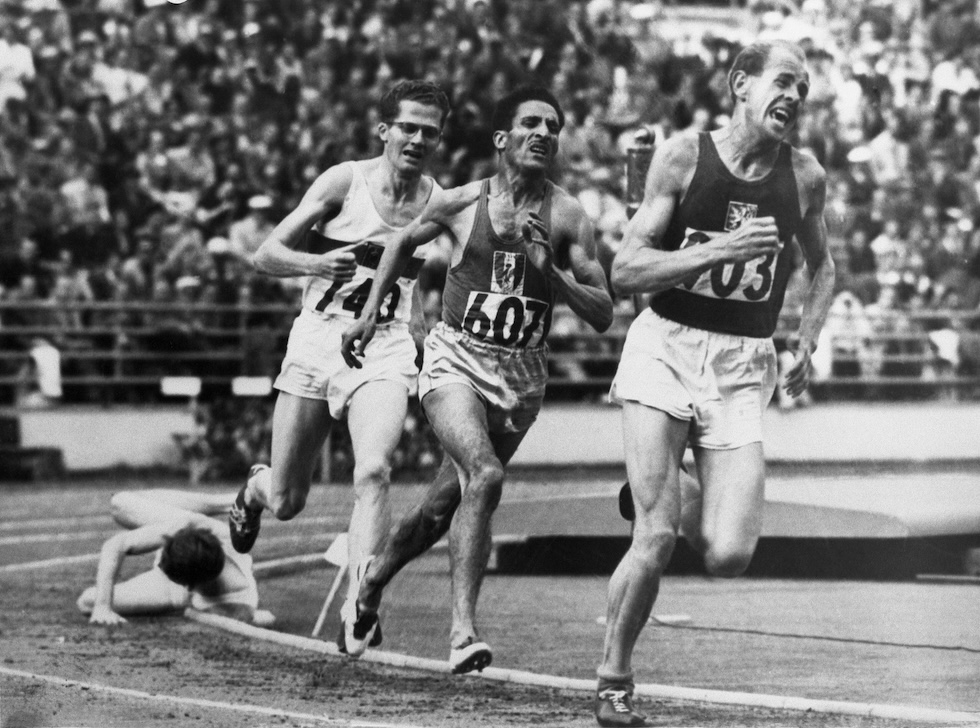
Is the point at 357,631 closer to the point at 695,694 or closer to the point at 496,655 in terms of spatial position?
the point at 496,655

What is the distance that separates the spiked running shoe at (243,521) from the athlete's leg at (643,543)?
3.25 metres

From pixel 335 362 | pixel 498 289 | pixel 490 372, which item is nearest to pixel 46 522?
pixel 335 362

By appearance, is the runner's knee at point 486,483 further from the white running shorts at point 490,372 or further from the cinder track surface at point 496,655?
the cinder track surface at point 496,655

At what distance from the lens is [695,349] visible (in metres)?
6.73

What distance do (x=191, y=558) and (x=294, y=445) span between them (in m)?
1.29

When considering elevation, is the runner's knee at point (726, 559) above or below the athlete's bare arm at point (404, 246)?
below

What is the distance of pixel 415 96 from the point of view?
8.20m

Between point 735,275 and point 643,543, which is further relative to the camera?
point 735,275

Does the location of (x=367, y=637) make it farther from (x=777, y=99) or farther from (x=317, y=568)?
(x=317, y=568)

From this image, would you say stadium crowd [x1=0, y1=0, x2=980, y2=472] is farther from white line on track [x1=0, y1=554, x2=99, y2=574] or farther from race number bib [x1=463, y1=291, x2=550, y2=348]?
race number bib [x1=463, y1=291, x2=550, y2=348]

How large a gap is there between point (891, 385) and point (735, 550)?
14735 millimetres

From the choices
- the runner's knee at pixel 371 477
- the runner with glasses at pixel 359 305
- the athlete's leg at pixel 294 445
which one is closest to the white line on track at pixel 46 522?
the athlete's leg at pixel 294 445

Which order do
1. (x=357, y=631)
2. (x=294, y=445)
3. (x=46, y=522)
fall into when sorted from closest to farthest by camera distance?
(x=357, y=631)
(x=294, y=445)
(x=46, y=522)

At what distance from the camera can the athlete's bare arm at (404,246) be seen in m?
7.41
